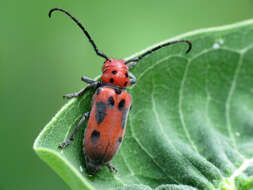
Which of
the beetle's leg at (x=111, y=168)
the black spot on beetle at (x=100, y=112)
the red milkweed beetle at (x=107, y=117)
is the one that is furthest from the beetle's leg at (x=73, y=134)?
the beetle's leg at (x=111, y=168)

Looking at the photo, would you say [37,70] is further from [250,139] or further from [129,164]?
[250,139]

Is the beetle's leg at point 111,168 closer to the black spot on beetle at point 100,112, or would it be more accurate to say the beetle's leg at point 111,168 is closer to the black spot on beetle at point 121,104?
the black spot on beetle at point 100,112

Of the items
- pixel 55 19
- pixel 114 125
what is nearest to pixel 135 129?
pixel 114 125

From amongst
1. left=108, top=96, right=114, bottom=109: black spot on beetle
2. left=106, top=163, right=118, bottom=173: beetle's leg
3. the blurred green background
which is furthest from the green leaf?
the blurred green background

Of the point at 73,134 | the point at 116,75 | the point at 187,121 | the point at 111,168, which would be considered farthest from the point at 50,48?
the point at 111,168

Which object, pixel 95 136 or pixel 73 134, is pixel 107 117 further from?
pixel 73 134

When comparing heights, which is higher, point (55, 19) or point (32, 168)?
point (55, 19)
